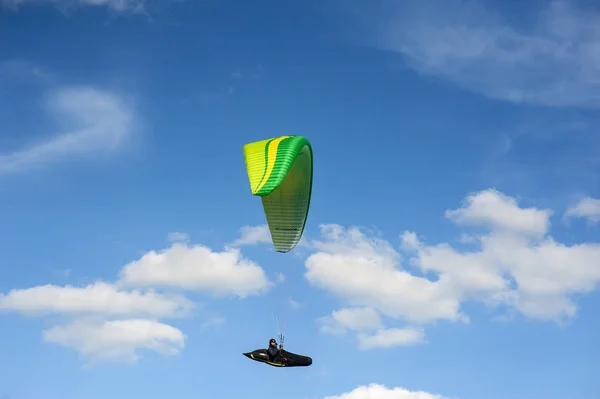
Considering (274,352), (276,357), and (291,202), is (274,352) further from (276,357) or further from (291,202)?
(291,202)

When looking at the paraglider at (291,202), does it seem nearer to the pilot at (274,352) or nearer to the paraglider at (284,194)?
the paraglider at (284,194)

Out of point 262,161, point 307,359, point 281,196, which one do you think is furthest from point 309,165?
point 307,359

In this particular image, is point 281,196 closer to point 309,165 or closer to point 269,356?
point 309,165

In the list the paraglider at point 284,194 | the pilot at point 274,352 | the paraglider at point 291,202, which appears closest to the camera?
the paraglider at point 284,194

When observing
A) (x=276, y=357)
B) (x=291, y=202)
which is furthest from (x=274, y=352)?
(x=291, y=202)

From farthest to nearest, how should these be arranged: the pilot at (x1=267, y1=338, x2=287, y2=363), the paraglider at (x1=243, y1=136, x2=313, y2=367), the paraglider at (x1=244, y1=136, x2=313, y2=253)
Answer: the paraglider at (x1=244, y1=136, x2=313, y2=253) → the pilot at (x1=267, y1=338, x2=287, y2=363) → the paraglider at (x1=243, y1=136, x2=313, y2=367)

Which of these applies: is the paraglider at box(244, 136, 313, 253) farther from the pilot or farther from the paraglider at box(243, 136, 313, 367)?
the pilot

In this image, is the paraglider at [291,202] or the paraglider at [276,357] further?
the paraglider at [291,202]

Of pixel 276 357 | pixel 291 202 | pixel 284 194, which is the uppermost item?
pixel 284 194

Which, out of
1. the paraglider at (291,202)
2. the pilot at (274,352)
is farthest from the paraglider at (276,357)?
the paraglider at (291,202)

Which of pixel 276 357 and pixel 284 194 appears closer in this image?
pixel 276 357

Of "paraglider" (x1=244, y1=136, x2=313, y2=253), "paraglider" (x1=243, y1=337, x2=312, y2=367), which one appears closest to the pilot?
"paraglider" (x1=243, y1=337, x2=312, y2=367)

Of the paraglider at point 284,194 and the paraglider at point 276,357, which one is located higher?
the paraglider at point 284,194

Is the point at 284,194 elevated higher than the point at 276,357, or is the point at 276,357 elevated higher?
the point at 284,194
